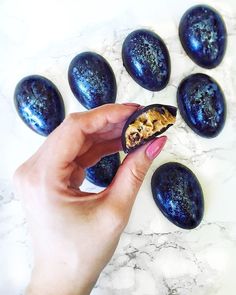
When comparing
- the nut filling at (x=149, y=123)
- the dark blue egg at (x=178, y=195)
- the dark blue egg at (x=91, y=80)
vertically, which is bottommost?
the dark blue egg at (x=178, y=195)

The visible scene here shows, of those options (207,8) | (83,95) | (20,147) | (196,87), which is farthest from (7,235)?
(207,8)

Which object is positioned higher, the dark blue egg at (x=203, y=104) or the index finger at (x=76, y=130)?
the index finger at (x=76, y=130)

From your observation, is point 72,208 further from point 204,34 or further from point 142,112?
point 204,34

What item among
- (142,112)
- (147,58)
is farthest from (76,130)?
(147,58)

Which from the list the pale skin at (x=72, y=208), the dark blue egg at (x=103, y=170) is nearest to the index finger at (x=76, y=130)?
the pale skin at (x=72, y=208)

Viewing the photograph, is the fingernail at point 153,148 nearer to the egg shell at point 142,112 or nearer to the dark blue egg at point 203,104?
the egg shell at point 142,112

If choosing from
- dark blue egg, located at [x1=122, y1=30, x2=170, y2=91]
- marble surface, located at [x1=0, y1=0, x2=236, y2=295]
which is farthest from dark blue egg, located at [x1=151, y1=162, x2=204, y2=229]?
dark blue egg, located at [x1=122, y1=30, x2=170, y2=91]
